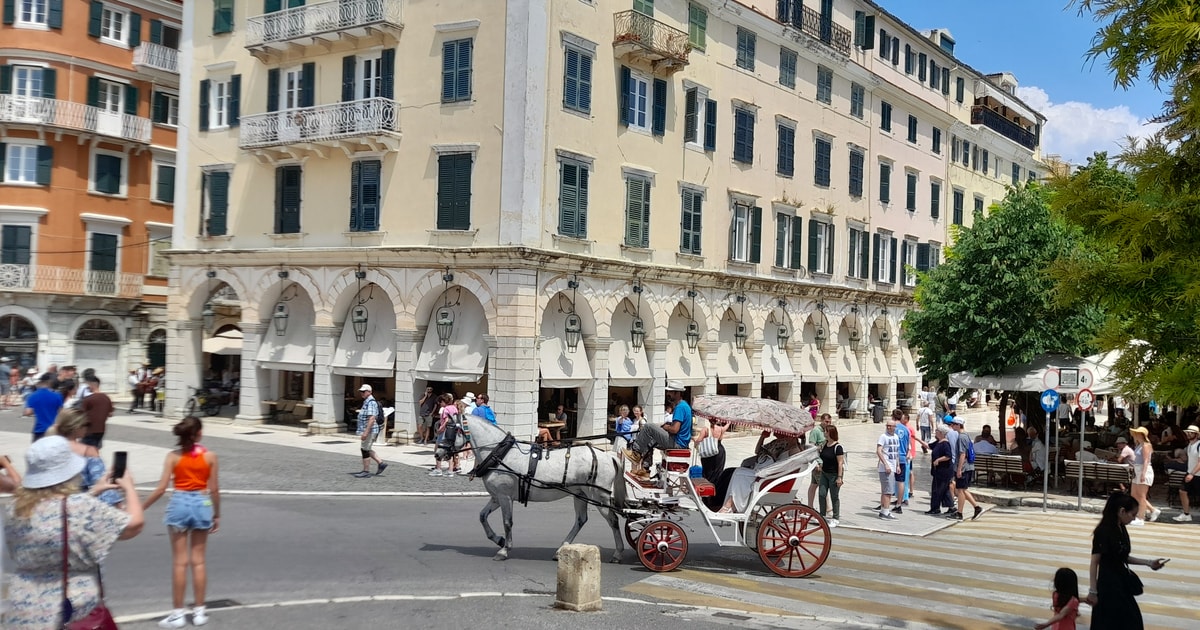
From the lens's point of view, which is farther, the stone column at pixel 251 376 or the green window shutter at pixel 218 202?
the green window shutter at pixel 218 202

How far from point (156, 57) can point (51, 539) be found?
127 feet

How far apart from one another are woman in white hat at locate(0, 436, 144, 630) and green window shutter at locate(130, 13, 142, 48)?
128ft

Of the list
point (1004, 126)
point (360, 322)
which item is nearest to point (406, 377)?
point (360, 322)

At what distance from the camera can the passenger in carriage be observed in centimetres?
1258

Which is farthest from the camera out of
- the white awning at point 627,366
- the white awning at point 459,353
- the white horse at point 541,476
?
the white awning at point 627,366

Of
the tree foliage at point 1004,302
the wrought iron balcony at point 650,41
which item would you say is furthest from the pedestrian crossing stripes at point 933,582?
the wrought iron balcony at point 650,41

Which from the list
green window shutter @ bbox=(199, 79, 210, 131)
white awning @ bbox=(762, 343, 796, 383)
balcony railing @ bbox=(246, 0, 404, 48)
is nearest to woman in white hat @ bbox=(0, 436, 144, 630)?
balcony railing @ bbox=(246, 0, 404, 48)

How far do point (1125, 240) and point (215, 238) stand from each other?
96.7 feet

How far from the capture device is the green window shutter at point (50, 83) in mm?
36844

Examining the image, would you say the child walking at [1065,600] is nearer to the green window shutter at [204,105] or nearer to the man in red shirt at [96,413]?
the man in red shirt at [96,413]

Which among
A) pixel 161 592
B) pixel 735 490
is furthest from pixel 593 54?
pixel 161 592

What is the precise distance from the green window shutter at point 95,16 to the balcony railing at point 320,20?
11197 millimetres

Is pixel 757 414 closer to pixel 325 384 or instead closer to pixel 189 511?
pixel 189 511

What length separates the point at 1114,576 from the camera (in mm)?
7926
